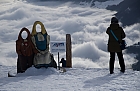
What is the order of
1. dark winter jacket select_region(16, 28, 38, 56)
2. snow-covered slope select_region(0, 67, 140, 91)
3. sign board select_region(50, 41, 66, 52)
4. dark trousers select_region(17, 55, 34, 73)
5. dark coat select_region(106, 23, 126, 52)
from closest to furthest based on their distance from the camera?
snow-covered slope select_region(0, 67, 140, 91) < dark coat select_region(106, 23, 126, 52) < dark winter jacket select_region(16, 28, 38, 56) < dark trousers select_region(17, 55, 34, 73) < sign board select_region(50, 41, 66, 52)

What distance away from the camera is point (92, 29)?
17100 cm

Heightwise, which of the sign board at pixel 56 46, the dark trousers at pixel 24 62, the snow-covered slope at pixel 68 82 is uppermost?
the sign board at pixel 56 46

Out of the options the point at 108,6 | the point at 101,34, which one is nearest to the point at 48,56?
the point at 101,34

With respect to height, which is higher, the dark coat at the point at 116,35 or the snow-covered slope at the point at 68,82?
the dark coat at the point at 116,35

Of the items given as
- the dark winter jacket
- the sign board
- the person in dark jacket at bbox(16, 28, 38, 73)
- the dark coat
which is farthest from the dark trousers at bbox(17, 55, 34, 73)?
the dark coat

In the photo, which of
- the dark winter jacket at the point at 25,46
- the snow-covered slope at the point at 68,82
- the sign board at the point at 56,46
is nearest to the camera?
the snow-covered slope at the point at 68,82

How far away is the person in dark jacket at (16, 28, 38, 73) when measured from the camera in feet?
26.7

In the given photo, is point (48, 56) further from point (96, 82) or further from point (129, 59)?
point (129, 59)

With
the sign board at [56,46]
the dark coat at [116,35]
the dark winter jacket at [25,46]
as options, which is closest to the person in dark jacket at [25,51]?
the dark winter jacket at [25,46]

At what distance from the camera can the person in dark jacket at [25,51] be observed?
8.15 meters

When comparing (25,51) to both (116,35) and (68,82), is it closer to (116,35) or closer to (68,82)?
(68,82)

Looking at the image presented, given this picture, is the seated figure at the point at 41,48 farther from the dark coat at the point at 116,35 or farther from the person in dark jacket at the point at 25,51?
the dark coat at the point at 116,35

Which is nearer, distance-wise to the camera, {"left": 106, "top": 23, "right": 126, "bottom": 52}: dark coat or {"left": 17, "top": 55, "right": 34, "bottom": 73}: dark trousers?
{"left": 106, "top": 23, "right": 126, "bottom": 52}: dark coat

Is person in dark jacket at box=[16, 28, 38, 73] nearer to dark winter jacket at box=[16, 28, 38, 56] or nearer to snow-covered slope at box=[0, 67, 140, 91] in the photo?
dark winter jacket at box=[16, 28, 38, 56]
